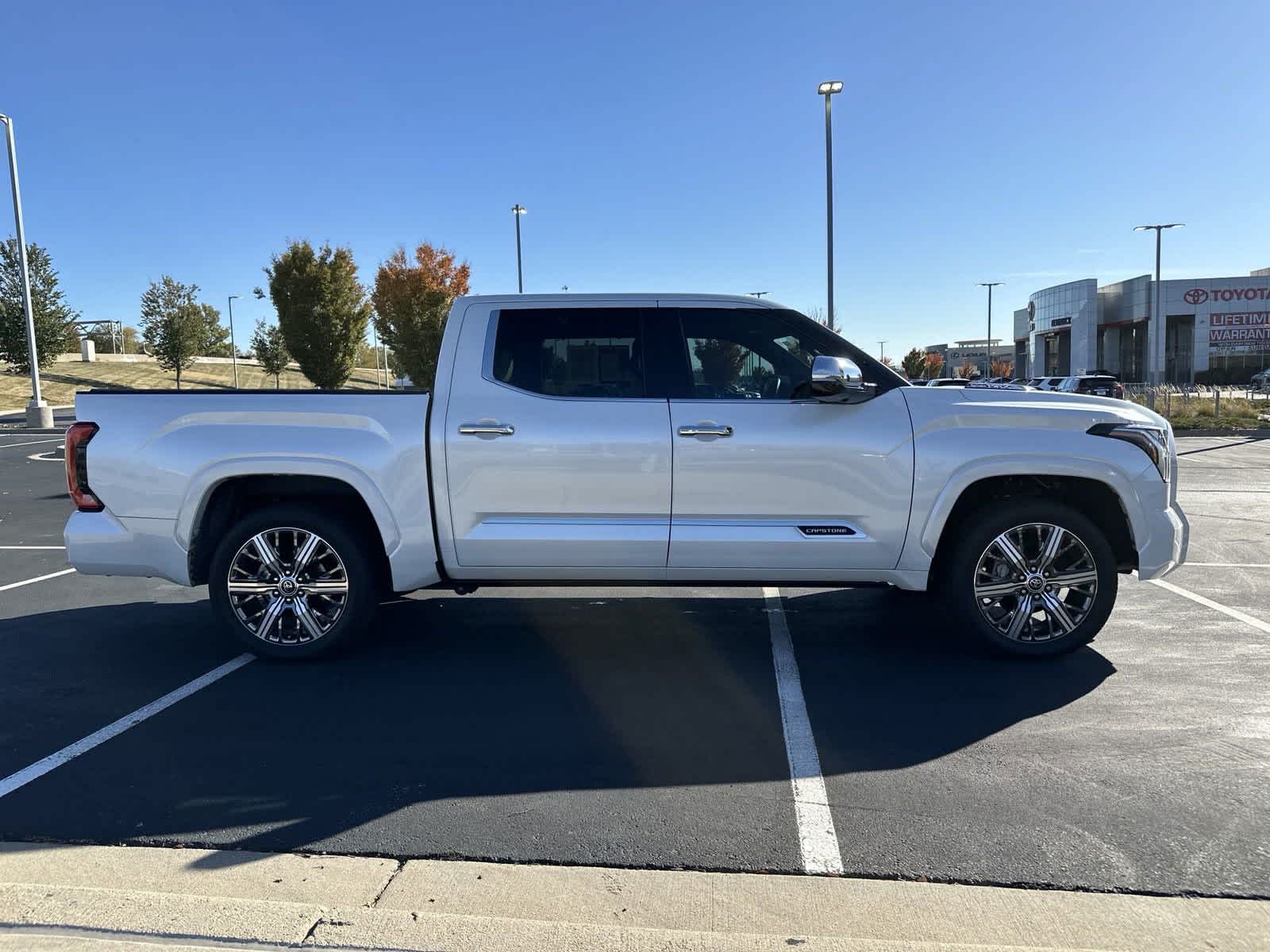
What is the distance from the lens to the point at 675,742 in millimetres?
4121

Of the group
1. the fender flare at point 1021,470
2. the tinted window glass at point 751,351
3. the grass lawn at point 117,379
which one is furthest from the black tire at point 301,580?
the grass lawn at point 117,379

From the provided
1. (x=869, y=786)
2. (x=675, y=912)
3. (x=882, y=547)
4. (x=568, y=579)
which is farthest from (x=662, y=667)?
(x=675, y=912)

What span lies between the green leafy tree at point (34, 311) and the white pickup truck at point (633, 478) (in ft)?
125

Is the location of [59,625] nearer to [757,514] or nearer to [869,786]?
[757,514]

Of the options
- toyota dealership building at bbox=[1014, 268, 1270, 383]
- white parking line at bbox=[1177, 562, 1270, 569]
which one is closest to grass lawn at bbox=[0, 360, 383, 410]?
white parking line at bbox=[1177, 562, 1270, 569]

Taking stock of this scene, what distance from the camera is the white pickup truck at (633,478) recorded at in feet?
16.3

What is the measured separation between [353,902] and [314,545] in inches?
105

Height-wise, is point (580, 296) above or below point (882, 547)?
above

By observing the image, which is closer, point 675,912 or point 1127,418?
point 675,912

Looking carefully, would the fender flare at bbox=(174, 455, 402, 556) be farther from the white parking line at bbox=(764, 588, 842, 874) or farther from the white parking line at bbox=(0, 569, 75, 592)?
the white parking line at bbox=(0, 569, 75, 592)

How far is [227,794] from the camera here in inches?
143

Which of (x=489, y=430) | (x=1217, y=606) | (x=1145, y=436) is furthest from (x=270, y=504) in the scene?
(x=1217, y=606)

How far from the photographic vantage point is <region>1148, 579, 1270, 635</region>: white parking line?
5952mm

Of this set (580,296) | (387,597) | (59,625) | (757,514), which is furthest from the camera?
(59,625)
